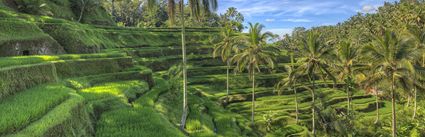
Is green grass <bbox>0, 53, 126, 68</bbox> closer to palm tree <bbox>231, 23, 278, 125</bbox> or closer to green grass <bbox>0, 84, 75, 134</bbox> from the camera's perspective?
green grass <bbox>0, 84, 75, 134</bbox>

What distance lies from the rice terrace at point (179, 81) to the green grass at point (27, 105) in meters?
0.04

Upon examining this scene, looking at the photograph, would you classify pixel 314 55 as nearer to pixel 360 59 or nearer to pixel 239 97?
pixel 360 59

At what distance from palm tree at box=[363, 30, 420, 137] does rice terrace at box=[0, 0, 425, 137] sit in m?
0.08

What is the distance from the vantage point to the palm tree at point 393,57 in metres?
30.1

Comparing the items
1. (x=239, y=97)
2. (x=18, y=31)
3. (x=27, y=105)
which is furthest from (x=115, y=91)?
(x=239, y=97)

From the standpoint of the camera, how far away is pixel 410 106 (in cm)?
4969

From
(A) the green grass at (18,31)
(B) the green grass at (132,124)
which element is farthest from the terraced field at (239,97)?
(A) the green grass at (18,31)

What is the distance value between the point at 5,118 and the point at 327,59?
3292 centimetres

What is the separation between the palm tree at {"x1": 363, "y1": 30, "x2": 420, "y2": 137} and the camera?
1186 inches

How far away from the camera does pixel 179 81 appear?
135ft

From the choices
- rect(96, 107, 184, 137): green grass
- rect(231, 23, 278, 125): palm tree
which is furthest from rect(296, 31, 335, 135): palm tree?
rect(96, 107, 184, 137): green grass

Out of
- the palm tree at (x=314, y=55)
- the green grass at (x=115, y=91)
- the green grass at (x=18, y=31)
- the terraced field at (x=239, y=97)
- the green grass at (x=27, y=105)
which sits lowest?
the terraced field at (x=239, y=97)

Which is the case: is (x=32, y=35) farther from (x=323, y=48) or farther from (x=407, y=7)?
(x=407, y=7)

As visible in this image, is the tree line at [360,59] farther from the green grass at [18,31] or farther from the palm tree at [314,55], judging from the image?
the green grass at [18,31]
